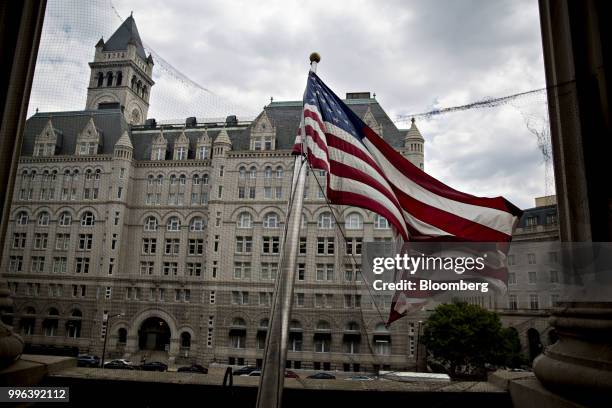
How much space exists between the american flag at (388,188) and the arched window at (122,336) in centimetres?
3621

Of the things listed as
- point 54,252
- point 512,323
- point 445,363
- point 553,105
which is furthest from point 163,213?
point 553,105

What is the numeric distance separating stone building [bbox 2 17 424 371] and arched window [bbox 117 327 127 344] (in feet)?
0.28

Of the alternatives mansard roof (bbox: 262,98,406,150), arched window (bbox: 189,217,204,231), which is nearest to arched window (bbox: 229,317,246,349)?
arched window (bbox: 189,217,204,231)

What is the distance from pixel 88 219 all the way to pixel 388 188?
128 ft

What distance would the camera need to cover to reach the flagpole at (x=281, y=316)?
316cm

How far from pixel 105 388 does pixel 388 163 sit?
4031mm

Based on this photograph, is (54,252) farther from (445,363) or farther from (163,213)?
(445,363)

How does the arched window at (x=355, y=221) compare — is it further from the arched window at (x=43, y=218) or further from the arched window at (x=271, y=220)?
the arched window at (x=43, y=218)

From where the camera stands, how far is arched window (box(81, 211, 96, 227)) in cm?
3875

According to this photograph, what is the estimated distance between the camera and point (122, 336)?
36844mm

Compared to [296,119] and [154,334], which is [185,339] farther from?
[296,119]

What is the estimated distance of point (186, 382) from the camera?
14.3 ft

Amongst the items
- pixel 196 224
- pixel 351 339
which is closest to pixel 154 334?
pixel 196 224

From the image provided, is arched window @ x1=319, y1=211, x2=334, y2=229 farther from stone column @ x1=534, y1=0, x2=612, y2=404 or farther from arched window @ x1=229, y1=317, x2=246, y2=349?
stone column @ x1=534, y1=0, x2=612, y2=404
